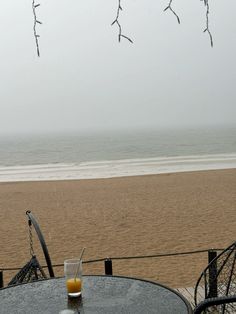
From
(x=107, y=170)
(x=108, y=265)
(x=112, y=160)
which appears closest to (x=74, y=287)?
(x=108, y=265)

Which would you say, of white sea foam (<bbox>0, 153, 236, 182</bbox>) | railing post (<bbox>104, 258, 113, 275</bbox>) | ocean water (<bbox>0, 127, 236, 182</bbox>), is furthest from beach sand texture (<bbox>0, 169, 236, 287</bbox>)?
ocean water (<bbox>0, 127, 236, 182</bbox>)

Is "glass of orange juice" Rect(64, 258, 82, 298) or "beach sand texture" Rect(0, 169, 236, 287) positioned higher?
"glass of orange juice" Rect(64, 258, 82, 298)

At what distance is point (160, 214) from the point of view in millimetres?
13453

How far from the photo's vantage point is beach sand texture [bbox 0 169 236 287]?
825 cm

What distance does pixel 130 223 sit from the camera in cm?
1232

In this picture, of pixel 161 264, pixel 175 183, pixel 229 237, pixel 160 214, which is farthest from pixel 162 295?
pixel 175 183

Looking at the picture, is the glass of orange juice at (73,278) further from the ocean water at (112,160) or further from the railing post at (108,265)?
the ocean water at (112,160)

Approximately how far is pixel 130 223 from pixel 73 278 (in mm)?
9525

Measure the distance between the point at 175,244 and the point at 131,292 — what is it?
712cm

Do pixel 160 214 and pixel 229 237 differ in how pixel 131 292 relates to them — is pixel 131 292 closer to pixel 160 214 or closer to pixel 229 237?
pixel 229 237

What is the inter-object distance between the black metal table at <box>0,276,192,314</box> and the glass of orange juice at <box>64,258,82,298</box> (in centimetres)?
5

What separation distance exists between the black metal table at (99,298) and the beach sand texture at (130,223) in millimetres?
4015

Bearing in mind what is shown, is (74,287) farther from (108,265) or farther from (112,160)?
(112,160)

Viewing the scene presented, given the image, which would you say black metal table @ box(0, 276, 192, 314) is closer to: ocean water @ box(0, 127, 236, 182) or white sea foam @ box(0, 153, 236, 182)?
white sea foam @ box(0, 153, 236, 182)
